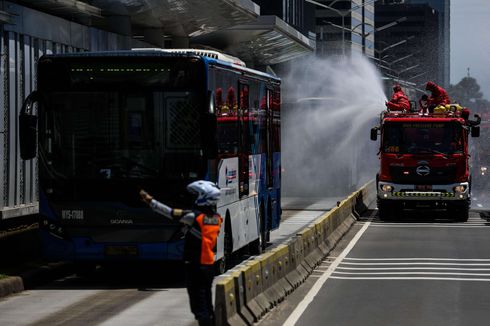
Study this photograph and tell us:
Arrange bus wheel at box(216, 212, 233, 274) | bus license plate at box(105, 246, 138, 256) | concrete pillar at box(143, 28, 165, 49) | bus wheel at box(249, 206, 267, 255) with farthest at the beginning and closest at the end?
concrete pillar at box(143, 28, 165, 49) < bus wheel at box(249, 206, 267, 255) < bus wheel at box(216, 212, 233, 274) < bus license plate at box(105, 246, 138, 256)

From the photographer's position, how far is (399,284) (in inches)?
813

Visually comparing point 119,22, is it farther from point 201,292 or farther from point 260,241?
point 201,292

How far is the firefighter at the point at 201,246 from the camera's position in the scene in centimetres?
1272

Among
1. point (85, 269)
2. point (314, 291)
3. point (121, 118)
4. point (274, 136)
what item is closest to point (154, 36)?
point (274, 136)

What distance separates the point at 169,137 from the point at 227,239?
2.54 metres

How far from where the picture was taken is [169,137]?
64.3ft

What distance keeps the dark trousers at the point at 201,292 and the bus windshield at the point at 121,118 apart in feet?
22.7

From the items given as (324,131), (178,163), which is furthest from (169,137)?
(324,131)

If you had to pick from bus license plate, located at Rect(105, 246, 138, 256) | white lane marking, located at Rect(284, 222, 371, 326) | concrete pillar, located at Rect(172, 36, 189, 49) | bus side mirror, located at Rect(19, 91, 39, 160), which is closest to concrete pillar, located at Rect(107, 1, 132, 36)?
concrete pillar, located at Rect(172, 36, 189, 49)

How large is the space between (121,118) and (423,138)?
19.6 metres

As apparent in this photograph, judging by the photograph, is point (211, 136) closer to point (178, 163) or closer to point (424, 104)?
point (178, 163)

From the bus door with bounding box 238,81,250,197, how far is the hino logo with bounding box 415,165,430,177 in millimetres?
15829

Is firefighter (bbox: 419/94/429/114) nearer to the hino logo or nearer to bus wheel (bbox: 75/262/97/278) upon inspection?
the hino logo

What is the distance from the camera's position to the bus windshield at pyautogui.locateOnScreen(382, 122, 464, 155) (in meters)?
37.9
